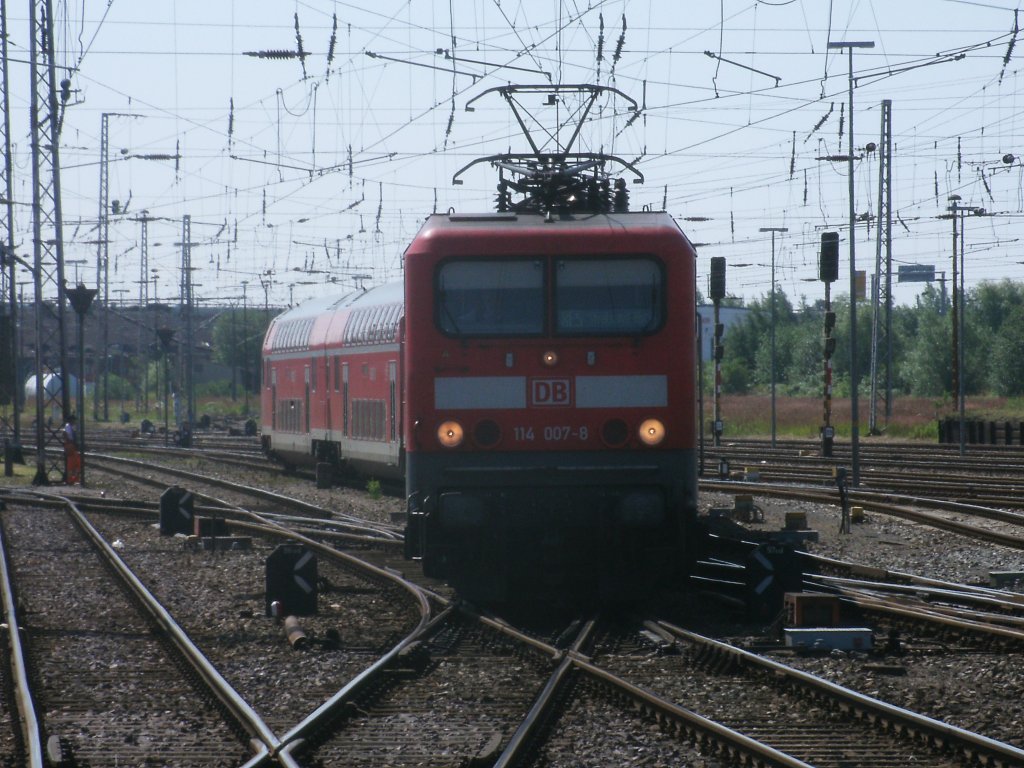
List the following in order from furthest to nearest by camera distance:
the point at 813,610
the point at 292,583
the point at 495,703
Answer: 1. the point at 292,583
2. the point at 813,610
3. the point at 495,703

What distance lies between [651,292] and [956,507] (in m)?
10.8

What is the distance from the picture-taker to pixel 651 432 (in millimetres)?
10570

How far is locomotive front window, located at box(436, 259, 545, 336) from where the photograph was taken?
10648mm

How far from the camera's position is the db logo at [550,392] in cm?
1058

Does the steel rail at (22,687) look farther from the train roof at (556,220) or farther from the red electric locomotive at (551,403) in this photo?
the train roof at (556,220)

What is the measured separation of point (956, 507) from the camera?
19922 mm

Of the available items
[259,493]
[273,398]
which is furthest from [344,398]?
[273,398]

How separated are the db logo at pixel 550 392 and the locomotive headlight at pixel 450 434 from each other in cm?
58

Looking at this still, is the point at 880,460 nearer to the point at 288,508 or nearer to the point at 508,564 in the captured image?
the point at 288,508

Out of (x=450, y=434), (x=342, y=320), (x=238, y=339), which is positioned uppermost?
(x=238, y=339)

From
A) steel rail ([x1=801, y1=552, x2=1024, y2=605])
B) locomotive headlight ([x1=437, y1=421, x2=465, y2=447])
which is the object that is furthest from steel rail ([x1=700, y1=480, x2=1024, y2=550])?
locomotive headlight ([x1=437, y1=421, x2=465, y2=447])

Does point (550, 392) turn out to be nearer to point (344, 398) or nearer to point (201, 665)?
point (201, 665)

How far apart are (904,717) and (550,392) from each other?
4473mm

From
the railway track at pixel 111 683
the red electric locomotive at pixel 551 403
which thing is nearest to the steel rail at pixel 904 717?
the red electric locomotive at pixel 551 403
